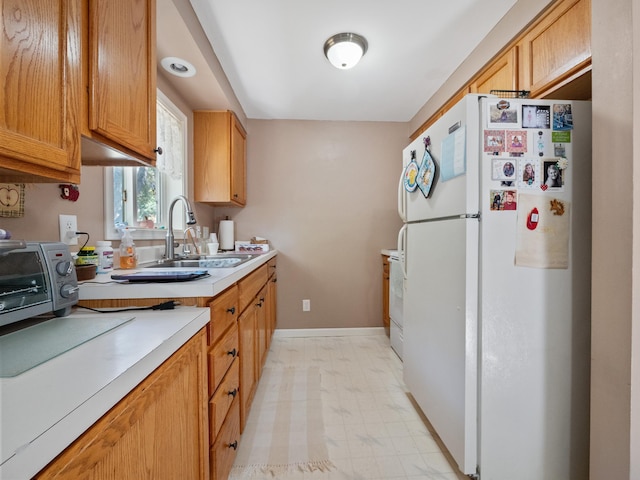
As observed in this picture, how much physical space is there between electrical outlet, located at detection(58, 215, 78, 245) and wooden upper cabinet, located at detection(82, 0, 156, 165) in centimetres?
25

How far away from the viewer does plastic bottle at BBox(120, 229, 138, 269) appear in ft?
4.53

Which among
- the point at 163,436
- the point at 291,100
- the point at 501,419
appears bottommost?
the point at 501,419

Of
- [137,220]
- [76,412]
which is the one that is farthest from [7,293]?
[137,220]

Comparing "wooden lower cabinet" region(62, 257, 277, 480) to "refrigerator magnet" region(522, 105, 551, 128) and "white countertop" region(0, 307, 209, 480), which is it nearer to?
"white countertop" region(0, 307, 209, 480)

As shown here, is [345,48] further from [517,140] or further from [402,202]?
[517,140]

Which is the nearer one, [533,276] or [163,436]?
[163,436]

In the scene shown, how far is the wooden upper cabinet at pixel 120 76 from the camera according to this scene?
2.69 feet

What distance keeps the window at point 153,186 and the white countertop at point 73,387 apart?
1036 millimetres

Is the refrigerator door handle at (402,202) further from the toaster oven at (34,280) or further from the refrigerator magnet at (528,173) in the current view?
the toaster oven at (34,280)

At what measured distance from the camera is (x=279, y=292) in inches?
119

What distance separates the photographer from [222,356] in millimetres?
1101

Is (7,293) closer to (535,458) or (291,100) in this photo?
(535,458)

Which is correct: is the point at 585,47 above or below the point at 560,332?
above

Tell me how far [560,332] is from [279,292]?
239 centimetres
